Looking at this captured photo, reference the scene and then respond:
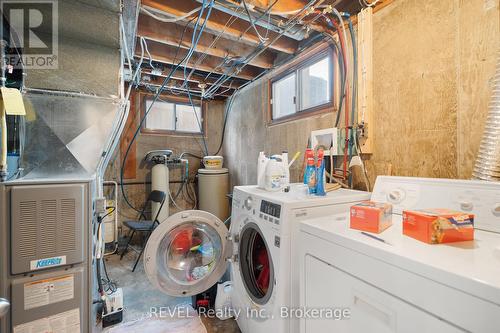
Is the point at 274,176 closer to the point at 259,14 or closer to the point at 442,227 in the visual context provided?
the point at 442,227

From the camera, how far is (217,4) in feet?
4.95

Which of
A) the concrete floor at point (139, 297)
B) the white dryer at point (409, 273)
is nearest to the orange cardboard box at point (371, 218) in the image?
the white dryer at point (409, 273)

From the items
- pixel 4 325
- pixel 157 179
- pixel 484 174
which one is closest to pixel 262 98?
pixel 157 179

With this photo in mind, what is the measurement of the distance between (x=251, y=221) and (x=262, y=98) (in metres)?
1.94

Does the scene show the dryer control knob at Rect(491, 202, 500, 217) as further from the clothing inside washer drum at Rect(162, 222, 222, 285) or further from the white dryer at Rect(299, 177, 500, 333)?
the clothing inside washer drum at Rect(162, 222, 222, 285)

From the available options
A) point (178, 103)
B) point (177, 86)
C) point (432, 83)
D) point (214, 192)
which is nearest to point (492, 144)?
point (432, 83)

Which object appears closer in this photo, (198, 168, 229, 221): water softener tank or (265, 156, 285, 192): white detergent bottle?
(265, 156, 285, 192): white detergent bottle

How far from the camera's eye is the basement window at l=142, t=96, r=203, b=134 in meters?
3.47

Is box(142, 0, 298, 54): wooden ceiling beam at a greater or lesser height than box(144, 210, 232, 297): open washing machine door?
greater

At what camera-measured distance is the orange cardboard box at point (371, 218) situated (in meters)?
0.80

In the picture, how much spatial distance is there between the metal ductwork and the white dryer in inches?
3.7

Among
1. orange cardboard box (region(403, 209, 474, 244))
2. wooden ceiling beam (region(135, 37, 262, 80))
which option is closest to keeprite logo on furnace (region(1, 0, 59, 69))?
wooden ceiling beam (region(135, 37, 262, 80))

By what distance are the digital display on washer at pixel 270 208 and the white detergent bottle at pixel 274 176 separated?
0.24 meters

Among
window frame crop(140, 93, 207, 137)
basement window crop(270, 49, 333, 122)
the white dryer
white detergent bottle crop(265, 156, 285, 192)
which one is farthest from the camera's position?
window frame crop(140, 93, 207, 137)
